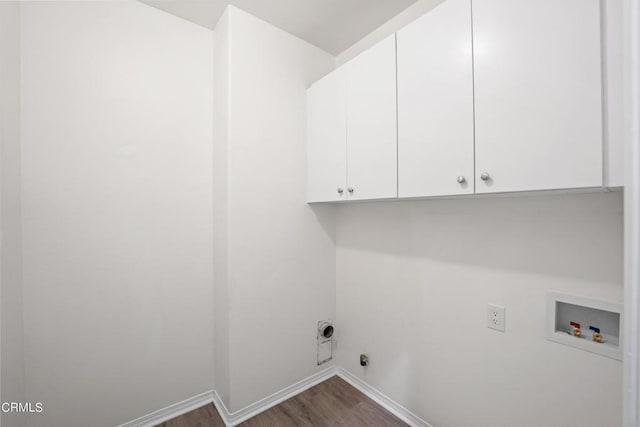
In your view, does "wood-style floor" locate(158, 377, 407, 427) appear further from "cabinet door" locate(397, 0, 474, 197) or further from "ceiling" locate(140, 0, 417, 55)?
"ceiling" locate(140, 0, 417, 55)

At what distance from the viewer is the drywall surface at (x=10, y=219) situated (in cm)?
103

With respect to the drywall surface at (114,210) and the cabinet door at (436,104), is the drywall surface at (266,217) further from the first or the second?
the cabinet door at (436,104)

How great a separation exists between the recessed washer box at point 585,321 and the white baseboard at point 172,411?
1902 millimetres

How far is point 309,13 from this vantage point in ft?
5.20

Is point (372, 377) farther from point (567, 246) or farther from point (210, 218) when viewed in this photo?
point (210, 218)

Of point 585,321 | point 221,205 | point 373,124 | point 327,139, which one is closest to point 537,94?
point 373,124

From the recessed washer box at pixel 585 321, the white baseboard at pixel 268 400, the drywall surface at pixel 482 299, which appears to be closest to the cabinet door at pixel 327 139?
the drywall surface at pixel 482 299

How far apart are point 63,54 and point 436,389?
2.54 meters

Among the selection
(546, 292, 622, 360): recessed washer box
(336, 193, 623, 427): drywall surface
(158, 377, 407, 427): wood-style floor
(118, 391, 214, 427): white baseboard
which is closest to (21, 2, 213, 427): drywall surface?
(118, 391, 214, 427): white baseboard

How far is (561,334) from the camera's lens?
1.01 meters

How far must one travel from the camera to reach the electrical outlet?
1.17 meters

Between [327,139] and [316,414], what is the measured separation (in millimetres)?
1670

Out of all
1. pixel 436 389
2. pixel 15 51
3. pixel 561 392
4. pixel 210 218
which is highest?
pixel 15 51

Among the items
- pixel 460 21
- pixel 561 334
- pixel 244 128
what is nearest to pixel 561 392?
pixel 561 334
